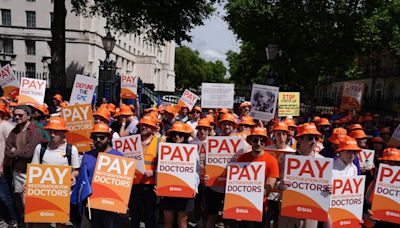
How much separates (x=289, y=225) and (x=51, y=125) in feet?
10.7

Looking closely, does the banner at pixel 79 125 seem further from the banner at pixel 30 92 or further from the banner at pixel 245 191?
the banner at pixel 245 191

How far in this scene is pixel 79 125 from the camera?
6766 mm

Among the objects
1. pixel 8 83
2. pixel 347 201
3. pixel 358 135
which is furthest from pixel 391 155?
pixel 8 83

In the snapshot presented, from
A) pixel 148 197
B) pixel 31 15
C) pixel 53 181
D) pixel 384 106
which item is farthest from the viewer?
pixel 31 15

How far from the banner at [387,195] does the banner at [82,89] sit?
668cm

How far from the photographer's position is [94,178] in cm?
450

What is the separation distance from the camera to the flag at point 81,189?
174 inches

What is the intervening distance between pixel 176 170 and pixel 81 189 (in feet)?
3.97

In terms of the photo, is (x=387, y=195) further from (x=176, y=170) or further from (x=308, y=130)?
(x=176, y=170)

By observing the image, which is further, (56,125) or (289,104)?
(289,104)

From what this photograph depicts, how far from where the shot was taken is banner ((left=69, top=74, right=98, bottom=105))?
355 inches

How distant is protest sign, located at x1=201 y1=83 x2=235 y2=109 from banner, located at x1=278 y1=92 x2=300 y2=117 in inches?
55.5

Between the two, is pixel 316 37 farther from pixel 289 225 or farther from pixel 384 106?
pixel 289 225

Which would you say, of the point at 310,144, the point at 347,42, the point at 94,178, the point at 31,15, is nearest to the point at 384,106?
the point at 347,42
